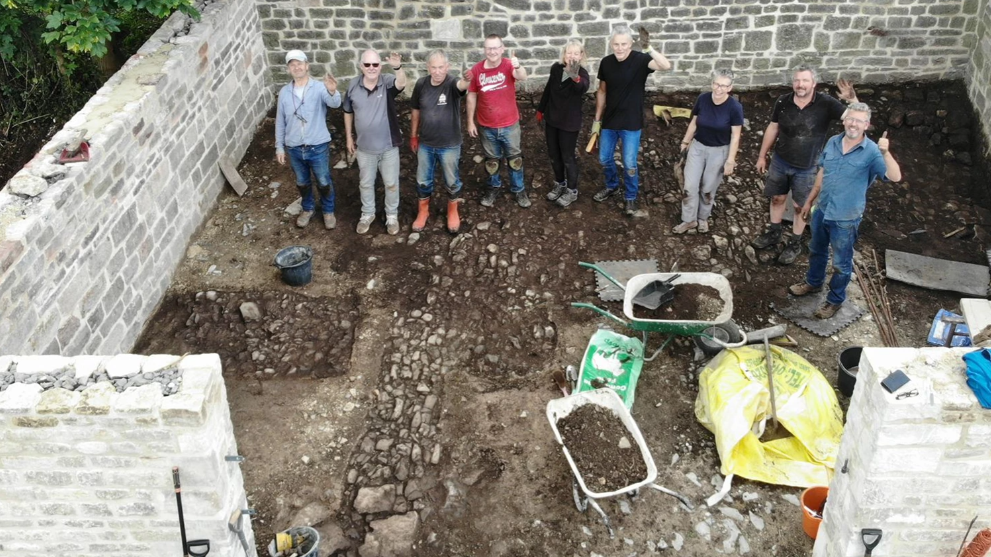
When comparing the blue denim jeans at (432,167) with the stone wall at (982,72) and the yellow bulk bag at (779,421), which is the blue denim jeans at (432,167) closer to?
the yellow bulk bag at (779,421)

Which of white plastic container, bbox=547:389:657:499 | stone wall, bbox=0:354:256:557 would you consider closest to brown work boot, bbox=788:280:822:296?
white plastic container, bbox=547:389:657:499

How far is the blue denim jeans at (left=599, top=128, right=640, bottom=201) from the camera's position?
7945mm

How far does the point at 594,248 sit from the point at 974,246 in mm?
3504

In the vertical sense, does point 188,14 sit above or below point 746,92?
above

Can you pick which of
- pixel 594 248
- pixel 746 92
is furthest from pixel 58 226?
pixel 746 92

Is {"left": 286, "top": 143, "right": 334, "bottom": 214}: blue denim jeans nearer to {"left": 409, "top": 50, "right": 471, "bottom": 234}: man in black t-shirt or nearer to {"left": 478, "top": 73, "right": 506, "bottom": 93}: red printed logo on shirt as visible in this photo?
{"left": 409, "top": 50, "right": 471, "bottom": 234}: man in black t-shirt

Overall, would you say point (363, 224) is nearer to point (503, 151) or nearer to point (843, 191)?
point (503, 151)

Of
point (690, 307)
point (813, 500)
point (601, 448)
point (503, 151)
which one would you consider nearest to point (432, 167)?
point (503, 151)

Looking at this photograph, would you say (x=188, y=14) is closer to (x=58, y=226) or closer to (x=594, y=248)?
(x=58, y=226)

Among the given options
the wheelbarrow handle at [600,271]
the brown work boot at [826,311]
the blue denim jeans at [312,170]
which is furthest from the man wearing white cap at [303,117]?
the brown work boot at [826,311]

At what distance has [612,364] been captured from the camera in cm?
660

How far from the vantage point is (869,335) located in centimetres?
706

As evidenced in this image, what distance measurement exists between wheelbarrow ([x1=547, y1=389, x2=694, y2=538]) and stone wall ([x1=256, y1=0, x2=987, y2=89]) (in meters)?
5.11

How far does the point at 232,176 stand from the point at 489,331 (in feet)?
11.0
